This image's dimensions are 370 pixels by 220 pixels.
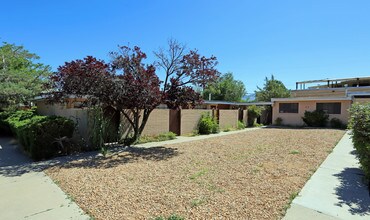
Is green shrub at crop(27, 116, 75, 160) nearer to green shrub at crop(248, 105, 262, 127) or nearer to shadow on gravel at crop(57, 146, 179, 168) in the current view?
shadow on gravel at crop(57, 146, 179, 168)

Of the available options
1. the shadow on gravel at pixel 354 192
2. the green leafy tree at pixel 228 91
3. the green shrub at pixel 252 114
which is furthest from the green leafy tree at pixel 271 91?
the shadow on gravel at pixel 354 192

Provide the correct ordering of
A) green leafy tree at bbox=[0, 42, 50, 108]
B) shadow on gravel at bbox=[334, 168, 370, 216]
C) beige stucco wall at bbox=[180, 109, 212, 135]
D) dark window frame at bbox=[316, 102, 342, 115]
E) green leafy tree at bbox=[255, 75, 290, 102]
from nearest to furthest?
shadow on gravel at bbox=[334, 168, 370, 216] → green leafy tree at bbox=[0, 42, 50, 108] → beige stucco wall at bbox=[180, 109, 212, 135] → dark window frame at bbox=[316, 102, 342, 115] → green leafy tree at bbox=[255, 75, 290, 102]

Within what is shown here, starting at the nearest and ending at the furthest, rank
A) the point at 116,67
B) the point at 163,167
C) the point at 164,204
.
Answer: the point at 164,204 → the point at 163,167 → the point at 116,67

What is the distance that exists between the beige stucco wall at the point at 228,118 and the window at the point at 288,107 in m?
6.40

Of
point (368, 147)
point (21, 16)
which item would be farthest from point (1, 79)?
point (368, 147)

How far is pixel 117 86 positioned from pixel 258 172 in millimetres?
5377

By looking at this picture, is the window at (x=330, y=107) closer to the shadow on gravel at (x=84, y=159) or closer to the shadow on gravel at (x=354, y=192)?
the shadow on gravel at (x=354, y=192)

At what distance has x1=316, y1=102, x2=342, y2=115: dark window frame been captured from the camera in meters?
19.8

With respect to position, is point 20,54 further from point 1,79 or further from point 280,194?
point 280,194

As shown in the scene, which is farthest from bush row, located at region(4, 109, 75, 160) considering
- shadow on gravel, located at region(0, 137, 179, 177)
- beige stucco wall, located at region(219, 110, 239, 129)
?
beige stucco wall, located at region(219, 110, 239, 129)

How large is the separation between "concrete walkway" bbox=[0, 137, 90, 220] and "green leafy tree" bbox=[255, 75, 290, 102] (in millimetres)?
34961

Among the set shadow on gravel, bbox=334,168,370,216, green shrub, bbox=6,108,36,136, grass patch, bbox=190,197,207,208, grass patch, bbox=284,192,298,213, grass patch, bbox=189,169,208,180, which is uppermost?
green shrub, bbox=6,108,36,136

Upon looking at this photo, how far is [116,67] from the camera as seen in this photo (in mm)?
8930

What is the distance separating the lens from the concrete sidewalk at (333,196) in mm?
3879
